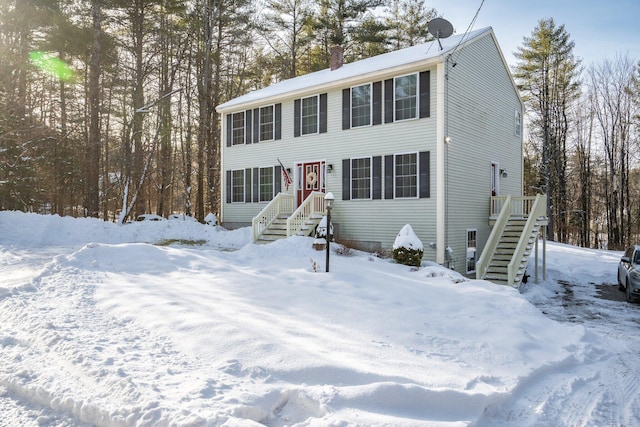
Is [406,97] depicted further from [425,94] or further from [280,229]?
[280,229]

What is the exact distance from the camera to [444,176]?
12.5m

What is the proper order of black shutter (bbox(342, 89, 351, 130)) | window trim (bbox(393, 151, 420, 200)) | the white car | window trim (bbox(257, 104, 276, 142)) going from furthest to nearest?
1. window trim (bbox(257, 104, 276, 142))
2. black shutter (bbox(342, 89, 351, 130))
3. window trim (bbox(393, 151, 420, 200))
4. the white car

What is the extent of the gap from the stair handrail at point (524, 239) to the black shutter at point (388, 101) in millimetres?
5274

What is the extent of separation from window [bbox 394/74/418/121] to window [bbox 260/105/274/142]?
544 cm

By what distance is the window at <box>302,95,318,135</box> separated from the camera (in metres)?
15.5

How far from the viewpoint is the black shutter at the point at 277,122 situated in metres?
16.6

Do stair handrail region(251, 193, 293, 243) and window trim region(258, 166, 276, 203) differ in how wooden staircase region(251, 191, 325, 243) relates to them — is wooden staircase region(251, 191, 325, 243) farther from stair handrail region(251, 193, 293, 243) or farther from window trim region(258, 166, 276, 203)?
window trim region(258, 166, 276, 203)

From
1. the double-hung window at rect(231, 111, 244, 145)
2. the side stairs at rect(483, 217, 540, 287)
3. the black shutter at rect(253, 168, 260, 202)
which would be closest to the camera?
the side stairs at rect(483, 217, 540, 287)

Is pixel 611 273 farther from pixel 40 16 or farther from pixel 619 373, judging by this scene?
pixel 40 16

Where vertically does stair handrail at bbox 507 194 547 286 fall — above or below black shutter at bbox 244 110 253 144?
below

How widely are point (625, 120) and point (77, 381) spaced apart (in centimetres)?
3182

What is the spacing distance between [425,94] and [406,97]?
2.09 ft

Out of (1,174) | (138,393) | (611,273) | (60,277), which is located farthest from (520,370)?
(1,174)

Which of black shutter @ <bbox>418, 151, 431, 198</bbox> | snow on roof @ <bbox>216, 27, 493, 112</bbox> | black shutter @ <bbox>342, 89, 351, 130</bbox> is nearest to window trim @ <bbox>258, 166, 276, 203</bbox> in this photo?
snow on roof @ <bbox>216, 27, 493, 112</bbox>
